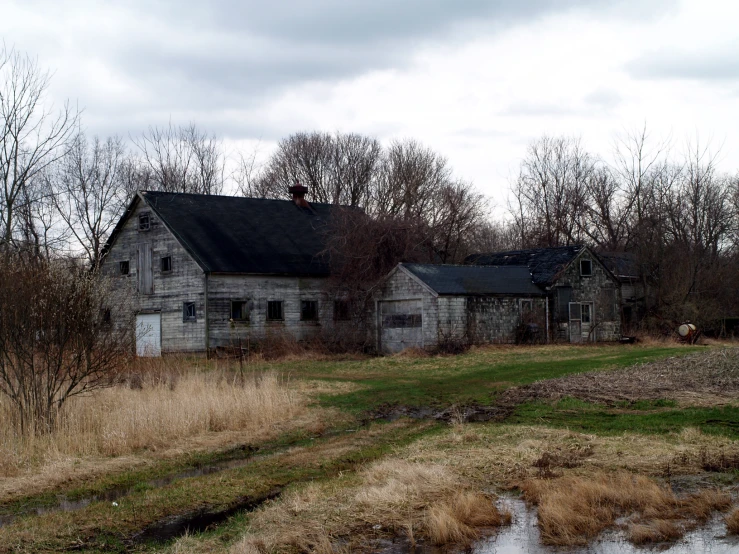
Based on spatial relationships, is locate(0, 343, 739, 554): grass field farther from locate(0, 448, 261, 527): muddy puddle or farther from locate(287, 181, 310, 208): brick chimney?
locate(287, 181, 310, 208): brick chimney

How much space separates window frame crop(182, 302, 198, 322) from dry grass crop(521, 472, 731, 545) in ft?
85.0

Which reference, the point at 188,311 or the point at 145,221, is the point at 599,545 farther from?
the point at 145,221

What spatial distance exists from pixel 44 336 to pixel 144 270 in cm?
2336

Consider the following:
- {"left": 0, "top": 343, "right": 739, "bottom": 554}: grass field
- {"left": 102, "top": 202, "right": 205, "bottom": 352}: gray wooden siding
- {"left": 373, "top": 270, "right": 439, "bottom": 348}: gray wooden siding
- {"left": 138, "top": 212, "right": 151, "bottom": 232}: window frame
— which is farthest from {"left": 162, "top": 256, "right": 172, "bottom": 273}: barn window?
{"left": 0, "top": 343, "right": 739, "bottom": 554}: grass field

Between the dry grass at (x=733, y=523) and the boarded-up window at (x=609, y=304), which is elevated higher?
the boarded-up window at (x=609, y=304)

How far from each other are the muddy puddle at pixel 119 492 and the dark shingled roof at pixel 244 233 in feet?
72.5

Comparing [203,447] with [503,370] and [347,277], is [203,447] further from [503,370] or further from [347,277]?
[347,277]

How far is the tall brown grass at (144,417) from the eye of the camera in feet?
42.0

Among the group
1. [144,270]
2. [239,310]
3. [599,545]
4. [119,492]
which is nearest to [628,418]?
[599,545]

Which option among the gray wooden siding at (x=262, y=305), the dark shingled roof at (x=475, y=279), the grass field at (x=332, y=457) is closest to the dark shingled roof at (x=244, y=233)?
the gray wooden siding at (x=262, y=305)

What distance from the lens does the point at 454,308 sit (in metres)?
32.8

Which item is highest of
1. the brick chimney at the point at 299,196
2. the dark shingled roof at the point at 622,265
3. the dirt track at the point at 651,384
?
the brick chimney at the point at 299,196

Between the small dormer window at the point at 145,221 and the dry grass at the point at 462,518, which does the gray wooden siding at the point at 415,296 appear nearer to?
the small dormer window at the point at 145,221

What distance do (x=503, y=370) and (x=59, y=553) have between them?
17.7 meters
